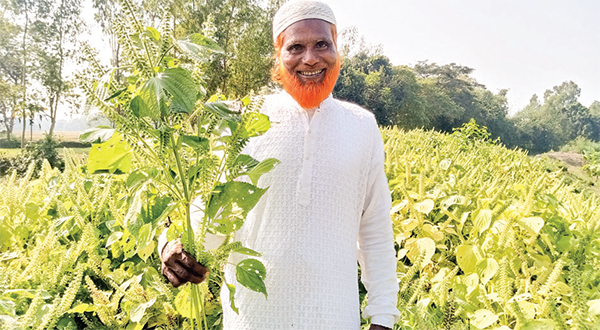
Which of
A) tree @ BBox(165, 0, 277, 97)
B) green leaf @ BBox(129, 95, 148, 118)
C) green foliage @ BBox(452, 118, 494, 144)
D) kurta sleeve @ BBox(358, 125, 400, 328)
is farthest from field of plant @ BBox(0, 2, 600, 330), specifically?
tree @ BBox(165, 0, 277, 97)

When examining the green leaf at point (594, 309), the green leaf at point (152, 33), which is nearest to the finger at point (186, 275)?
the green leaf at point (152, 33)

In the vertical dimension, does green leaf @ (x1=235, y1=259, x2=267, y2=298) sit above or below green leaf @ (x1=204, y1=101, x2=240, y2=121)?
below

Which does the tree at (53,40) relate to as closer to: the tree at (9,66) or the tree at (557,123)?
the tree at (9,66)

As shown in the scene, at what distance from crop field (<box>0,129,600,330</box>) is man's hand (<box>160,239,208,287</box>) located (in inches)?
4.9

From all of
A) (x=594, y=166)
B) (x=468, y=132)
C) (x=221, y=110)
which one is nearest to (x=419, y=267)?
(x=221, y=110)

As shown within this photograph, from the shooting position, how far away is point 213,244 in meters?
1.21

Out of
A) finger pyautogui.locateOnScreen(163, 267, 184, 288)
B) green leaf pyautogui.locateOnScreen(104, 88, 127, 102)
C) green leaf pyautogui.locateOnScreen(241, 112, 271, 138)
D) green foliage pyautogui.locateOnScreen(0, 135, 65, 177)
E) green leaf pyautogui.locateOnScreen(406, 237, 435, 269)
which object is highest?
green leaf pyautogui.locateOnScreen(104, 88, 127, 102)

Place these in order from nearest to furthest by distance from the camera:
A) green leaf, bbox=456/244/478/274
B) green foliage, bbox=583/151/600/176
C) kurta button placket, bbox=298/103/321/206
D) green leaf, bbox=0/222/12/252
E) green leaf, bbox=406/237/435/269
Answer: kurta button placket, bbox=298/103/321/206
green leaf, bbox=456/244/478/274
green leaf, bbox=406/237/435/269
green leaf, bbox=0/222/12/252
green foliage, bbox=583/151/600/176

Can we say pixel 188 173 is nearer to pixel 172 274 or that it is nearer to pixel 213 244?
pixel 172 274

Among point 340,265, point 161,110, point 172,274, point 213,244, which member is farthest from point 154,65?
point 340,265

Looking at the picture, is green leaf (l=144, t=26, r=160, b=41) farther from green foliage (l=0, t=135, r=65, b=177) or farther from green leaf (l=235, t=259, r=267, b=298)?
green foliage (l=0, t=135, r=65, b=177)

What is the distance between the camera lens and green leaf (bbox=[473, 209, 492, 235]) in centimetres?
187

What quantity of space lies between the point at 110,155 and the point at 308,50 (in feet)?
2.22

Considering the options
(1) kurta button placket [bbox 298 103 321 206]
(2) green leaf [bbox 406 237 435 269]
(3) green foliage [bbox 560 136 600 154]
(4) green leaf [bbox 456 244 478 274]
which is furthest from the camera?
(3) green foliage [bbox 560 136 600 154]
